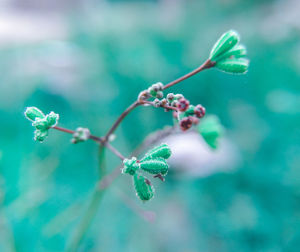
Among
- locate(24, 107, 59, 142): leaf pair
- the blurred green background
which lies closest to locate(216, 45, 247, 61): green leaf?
locate(24, 107, 59, 142): leaf pair

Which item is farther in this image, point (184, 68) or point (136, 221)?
point (184, 68)

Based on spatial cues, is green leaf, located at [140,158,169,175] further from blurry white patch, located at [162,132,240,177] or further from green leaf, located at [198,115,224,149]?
blurry white patch, located at [162,132,240,177]

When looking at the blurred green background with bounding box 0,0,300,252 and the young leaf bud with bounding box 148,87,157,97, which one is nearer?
the young leaf bud with bounding box 148,87,157,97

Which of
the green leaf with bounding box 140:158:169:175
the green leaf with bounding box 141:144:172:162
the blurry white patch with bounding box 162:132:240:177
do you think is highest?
the blurry white patch with bounding box 162:132:240:177

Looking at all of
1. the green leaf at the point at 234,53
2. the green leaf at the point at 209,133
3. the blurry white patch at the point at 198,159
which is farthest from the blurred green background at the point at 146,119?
the green leaf at the point at 234,53

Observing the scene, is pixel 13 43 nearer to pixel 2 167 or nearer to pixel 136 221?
pixel 2 167

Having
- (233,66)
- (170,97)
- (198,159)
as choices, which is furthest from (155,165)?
(198,159)

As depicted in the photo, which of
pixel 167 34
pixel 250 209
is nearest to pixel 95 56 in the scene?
pixel 167 34
